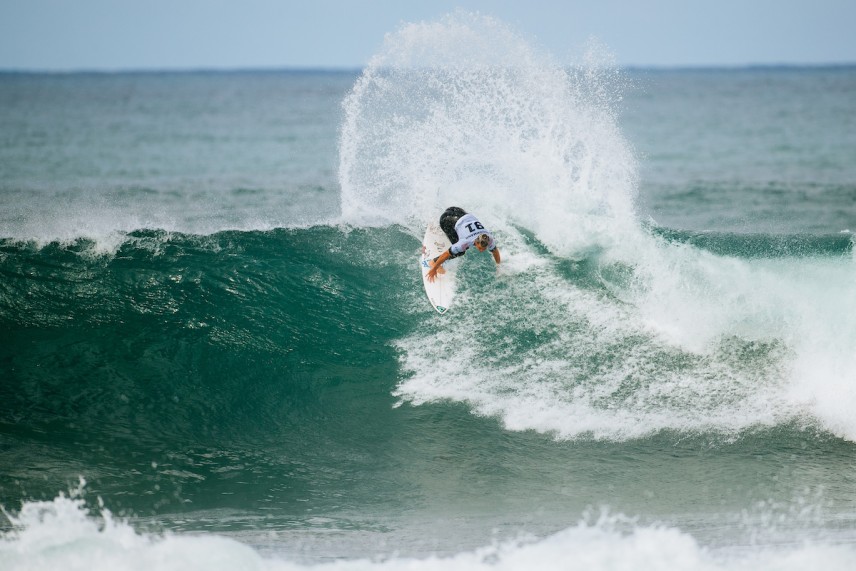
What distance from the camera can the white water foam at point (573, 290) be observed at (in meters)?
8.27

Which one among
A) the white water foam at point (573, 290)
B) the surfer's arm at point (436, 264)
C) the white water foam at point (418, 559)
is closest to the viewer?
the white water foam at point (418, 559)

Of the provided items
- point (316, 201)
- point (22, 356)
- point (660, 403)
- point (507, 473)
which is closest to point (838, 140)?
point (316, 201)

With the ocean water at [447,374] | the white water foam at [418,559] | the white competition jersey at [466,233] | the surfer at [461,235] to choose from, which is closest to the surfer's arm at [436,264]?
the surfer at [461,235]

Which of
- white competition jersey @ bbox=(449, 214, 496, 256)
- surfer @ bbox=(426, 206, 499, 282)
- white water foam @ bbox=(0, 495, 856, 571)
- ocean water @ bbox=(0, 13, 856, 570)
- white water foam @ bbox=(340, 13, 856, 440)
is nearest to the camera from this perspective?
white water foam @ bbox=(0, 495, 856, 571)

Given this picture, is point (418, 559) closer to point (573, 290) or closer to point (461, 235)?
point (461, 235)

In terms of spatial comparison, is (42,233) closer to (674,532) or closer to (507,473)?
(507,473)

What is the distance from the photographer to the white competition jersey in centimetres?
905

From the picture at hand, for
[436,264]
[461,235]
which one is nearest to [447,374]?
[436,264]

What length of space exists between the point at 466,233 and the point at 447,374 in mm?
1743

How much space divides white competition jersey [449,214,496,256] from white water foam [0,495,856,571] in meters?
3.71

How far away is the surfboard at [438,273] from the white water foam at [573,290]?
0.80 ft

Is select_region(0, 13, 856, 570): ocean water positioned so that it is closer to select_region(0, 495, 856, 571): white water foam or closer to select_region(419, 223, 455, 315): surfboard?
select_region(0, 495, 856, 571): white water foam

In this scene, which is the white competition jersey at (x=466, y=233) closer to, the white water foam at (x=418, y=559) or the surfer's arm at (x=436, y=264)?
the surfer's arm at (x=436, y=264)

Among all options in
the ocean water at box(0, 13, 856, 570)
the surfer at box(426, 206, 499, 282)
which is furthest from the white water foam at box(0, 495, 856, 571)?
the surfer at box(426, 206, 499, 282)
